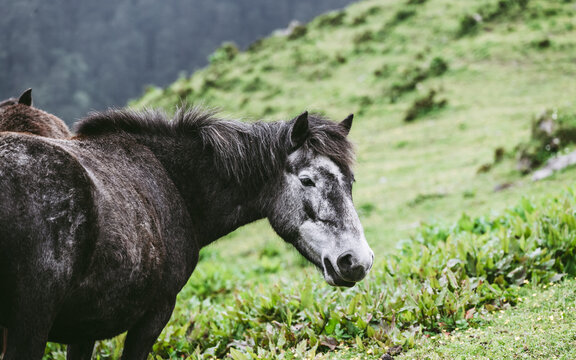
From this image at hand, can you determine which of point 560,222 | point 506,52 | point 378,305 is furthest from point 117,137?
point 506,52

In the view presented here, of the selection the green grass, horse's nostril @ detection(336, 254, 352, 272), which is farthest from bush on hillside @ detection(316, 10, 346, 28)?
horse's nostril @ detection(336, 254, 352, 272)

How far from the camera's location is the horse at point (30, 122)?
4.39 m

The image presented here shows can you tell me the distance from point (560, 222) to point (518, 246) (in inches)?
26.1

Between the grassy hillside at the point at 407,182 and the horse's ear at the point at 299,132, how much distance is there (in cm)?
89

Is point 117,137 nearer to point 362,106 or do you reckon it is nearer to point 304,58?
point 362,106

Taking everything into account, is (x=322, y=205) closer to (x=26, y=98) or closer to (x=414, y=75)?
(x=26, y=98)

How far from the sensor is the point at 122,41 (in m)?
63.3

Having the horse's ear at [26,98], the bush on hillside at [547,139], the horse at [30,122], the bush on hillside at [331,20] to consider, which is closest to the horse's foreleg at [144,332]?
the horse at [30,122]

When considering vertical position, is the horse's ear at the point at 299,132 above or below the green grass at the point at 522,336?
above

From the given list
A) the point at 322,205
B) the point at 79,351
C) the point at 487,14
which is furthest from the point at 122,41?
the point at 322,205

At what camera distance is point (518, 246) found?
537 centimetres

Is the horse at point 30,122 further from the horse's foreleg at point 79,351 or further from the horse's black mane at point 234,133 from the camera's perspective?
the horse's foreleg at point 79,351

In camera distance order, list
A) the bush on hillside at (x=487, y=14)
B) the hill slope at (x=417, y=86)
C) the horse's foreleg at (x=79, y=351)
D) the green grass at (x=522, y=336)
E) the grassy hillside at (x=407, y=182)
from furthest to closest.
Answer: the bush on hillside at (x=487, y=14) < the hill slope at (x=417, y=86) < the grassy hillside at (x=407, y=182) < the green grass at (x=522, y=336) < the horse's foreleg at (x=79, y=351)

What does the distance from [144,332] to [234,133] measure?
1.55 meters
